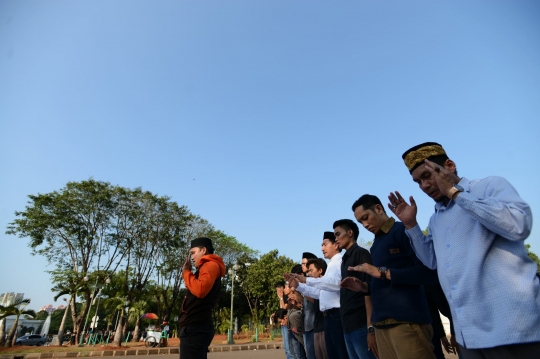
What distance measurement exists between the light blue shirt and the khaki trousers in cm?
79

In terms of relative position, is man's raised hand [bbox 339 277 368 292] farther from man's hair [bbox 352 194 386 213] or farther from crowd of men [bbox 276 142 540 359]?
man's hair [bbox 352 194 386 213]

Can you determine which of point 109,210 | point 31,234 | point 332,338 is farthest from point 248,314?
point 332,338

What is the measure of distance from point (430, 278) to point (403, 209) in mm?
551

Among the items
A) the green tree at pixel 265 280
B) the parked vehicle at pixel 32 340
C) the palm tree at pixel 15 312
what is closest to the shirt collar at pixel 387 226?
the palm tree at pixel 15 312

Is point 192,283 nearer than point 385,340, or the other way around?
point 385,340

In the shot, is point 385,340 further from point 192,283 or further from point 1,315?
point 1,315

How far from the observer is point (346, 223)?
4.00 m

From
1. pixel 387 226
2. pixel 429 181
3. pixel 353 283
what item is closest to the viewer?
pixel 429 181

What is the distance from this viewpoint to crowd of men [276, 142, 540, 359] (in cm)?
145

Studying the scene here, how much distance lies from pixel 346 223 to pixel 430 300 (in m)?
1.27

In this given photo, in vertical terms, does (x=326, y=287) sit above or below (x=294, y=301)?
below

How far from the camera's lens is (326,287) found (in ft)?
13.3

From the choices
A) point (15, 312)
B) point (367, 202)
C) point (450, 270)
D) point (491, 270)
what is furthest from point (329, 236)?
point (15, 312)

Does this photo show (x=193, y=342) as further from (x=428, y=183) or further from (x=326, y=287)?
(x=428, y=183)
